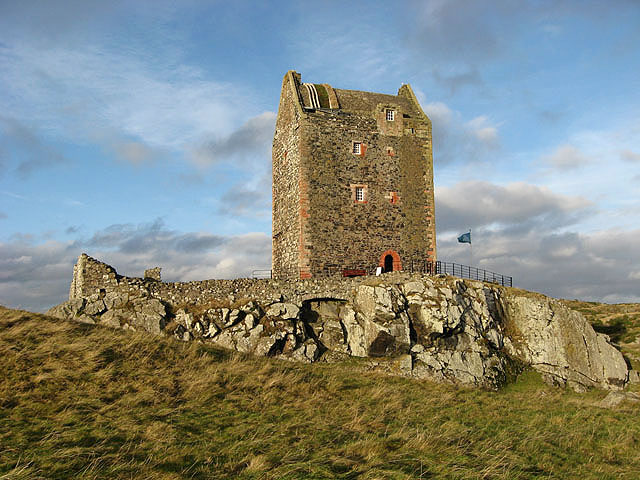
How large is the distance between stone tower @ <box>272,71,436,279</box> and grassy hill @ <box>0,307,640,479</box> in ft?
43.3

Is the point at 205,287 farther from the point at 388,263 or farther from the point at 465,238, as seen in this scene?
the point at 465,238

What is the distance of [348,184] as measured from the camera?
33094 millimetres

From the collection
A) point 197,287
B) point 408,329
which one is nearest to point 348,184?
point 408,329

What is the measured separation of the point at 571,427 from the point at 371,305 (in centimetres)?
1246

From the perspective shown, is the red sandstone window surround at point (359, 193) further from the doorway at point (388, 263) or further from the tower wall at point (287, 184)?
the doorway at point (388, 263)

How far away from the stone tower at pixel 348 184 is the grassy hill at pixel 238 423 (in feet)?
43.3

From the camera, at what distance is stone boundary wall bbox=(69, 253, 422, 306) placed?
2702 cm

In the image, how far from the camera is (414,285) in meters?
29.0

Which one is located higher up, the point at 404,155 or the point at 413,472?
the point at 404,155

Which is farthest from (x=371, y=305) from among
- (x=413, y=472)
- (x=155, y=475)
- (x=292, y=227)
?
(x=155, y=475)

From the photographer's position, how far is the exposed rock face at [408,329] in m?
26.0

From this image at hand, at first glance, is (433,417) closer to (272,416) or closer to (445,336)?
(272,416)

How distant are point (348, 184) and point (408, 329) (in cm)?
1137

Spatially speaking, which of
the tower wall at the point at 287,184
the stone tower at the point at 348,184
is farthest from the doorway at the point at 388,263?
the tower wall at the point at 287,184
